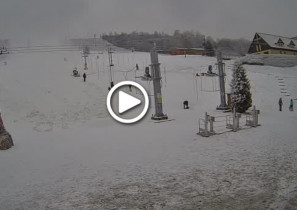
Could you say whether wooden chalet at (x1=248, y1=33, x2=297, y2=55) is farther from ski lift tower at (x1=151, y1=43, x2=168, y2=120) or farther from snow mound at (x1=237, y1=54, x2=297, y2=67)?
ski lift tower at (x1=151, y1=43, x2=168, y2=120)

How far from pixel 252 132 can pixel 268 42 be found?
39.2 metres

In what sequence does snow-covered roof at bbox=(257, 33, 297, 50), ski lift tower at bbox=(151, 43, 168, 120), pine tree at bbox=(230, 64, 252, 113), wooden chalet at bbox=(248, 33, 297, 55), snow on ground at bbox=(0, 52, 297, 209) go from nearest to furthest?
snow on ground at bbox=(0, 52, 297, 209) < ski lift tower at bbox=(151, 43, 168, 120) < pine tree at bbox=(230, 64, 252, 113) < wooden chalet at bbox=(248, 33, 297, 55) < snow-covered roof at bbox=(257, 33, 297, 50)

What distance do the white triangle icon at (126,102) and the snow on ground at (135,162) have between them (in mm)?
2546

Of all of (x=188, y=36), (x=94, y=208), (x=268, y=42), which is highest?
(x=188, y=36)

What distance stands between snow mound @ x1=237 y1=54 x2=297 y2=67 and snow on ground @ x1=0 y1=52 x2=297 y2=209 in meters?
22.2

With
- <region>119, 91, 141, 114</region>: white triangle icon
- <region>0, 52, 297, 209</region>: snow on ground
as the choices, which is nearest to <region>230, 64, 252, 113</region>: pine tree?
<region>0, 52, 297, 209</region>: snow on ground

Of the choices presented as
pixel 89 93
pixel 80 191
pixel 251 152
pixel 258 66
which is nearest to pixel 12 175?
pixel 80 191

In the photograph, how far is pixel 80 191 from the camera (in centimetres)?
865

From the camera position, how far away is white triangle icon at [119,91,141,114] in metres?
6.86

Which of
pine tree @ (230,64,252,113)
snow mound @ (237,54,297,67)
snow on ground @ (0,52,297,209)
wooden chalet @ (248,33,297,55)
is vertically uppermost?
wooden chalet @ (248,33,297,55)

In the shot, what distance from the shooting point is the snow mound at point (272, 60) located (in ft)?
160

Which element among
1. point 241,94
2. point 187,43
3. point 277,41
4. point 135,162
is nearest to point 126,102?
point 135,162

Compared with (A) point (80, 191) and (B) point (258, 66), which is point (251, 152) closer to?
(A) point (80, 191)

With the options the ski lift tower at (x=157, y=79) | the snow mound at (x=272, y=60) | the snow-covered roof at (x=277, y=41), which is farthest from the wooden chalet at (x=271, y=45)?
the ski lift tower at (x=157, y=79)
